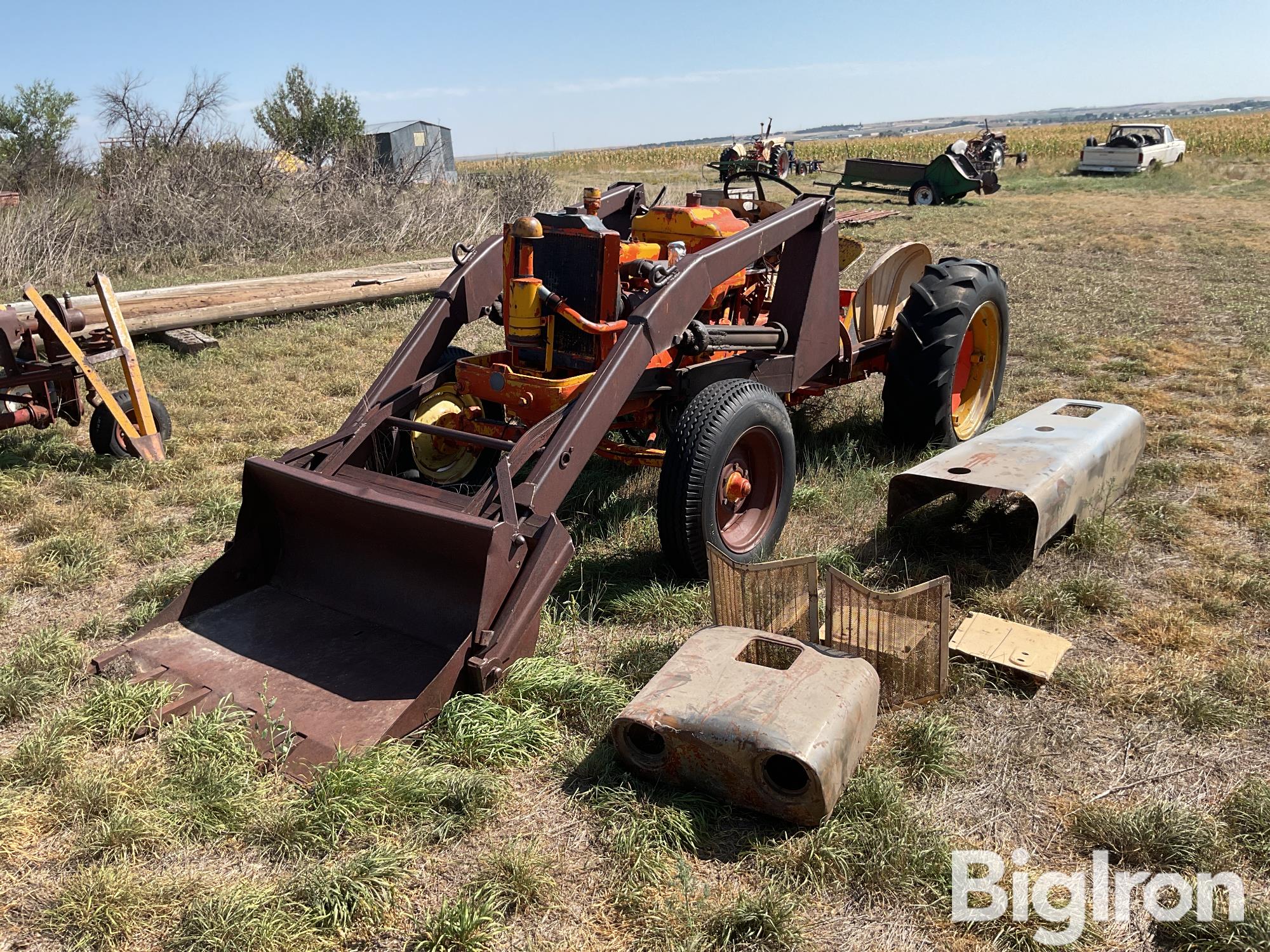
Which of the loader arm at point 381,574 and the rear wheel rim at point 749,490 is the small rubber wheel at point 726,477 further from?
the loader arm at point 381,574

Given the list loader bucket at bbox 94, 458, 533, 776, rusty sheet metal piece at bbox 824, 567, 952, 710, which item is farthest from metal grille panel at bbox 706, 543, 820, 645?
loader bucket at bbox 94, 458, 533, 776

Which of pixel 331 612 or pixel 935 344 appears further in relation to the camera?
pixel 935 344

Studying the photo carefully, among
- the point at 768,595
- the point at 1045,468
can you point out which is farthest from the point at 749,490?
the point at 1045,468

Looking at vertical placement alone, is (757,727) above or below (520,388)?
below

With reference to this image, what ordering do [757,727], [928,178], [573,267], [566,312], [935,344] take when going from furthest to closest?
1. [928,178]
2. [935,344]
3. [573,267]
4. [566,312]
5. [757,727]

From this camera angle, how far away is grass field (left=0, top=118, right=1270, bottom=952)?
244 cm

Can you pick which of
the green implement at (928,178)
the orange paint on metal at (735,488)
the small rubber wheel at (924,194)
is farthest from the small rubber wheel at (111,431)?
the small rubber wheel at (924,194)

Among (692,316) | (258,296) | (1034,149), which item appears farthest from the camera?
(1034,149)

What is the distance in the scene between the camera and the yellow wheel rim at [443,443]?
460 centimetres

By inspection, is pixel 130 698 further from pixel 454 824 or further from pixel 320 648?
pixel 454 824

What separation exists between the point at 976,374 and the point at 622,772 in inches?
165

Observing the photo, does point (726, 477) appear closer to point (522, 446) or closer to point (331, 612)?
Result: point (522, 446)

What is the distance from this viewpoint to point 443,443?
15.4 feet

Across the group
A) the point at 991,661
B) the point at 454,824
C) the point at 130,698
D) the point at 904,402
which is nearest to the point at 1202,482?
the point at 904,402
